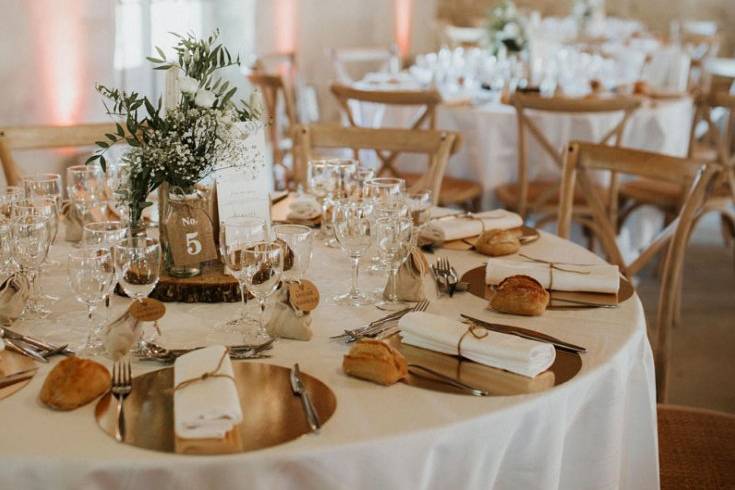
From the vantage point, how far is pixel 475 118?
4.25 metres

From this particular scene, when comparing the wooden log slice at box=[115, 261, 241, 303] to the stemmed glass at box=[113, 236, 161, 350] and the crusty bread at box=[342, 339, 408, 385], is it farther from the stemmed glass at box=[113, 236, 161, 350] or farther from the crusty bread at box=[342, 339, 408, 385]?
the crusty bread at box=[342, 339, 408, 385]

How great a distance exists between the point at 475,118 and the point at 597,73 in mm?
1671

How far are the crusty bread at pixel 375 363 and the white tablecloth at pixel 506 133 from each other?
113 inches

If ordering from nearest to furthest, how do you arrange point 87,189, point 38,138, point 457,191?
point 87,189 < point 38,138 < point 457,191

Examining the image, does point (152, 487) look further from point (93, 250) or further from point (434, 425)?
point (93, 250)

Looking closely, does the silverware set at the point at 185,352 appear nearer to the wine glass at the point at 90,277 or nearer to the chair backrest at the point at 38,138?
the wine glass at the point at 90,277

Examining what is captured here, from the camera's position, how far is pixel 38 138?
9.47 ft

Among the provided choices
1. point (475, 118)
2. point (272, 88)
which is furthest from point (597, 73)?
point (272, 88)

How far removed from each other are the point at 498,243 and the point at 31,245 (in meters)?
1.03

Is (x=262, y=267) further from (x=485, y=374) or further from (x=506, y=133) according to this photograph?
(x=506, y=133)

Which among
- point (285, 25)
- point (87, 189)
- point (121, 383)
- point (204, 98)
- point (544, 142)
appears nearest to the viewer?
point (121, 383)

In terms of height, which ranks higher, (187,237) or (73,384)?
(187,237)

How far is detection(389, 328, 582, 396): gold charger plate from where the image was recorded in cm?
141

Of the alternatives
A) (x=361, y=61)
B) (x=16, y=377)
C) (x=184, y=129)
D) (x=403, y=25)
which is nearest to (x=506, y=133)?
(x=184, y=129)
